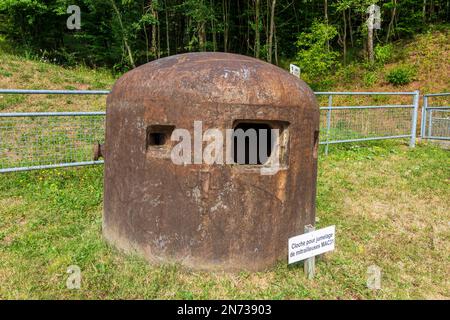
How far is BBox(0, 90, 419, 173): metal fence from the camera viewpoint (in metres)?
5.41

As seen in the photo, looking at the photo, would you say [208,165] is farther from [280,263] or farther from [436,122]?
[436,122]

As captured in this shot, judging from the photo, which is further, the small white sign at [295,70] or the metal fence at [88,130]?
the metal fence at [88,130]

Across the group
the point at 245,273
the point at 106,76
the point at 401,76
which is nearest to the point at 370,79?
the point at 401,76

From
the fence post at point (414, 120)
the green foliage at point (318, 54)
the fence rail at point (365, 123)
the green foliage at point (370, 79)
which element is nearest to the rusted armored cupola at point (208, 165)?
the fence rail at point (365, 123)

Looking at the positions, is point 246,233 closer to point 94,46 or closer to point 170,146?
point 170,146

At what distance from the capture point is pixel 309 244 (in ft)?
9.31

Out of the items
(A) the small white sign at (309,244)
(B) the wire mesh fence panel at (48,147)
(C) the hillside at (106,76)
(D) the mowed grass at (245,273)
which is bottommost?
(D) the mowed grass at (245,273)

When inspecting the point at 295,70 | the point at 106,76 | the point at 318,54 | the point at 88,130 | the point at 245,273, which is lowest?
the point at 245,273

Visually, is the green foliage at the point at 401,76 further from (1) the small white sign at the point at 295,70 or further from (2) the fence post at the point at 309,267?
(2) the fence post at the point at 309,267

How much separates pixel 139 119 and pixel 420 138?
8930 millimetres

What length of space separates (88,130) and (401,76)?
14138mm

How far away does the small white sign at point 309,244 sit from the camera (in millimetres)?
2740

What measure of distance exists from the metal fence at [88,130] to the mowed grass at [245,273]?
36 centimetres

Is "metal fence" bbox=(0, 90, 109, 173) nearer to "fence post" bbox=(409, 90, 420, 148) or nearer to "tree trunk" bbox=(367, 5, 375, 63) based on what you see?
"fence post" bbox=(409, 90, 420, 148)
